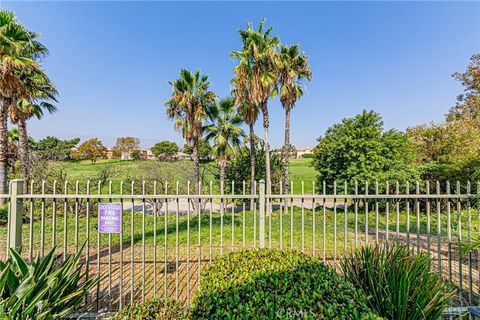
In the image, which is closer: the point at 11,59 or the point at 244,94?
the point at 11,59

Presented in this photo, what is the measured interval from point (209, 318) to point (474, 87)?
24.8 meters

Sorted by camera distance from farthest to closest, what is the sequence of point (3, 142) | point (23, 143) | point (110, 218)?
point (23, 143) → point (3, 142) → point (110, 218)

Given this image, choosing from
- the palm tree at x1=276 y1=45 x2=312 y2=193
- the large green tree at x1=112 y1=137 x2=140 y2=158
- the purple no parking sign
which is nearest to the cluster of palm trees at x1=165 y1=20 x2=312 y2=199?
the palm tree at x1=276 y1=45 x2=312 y2=193

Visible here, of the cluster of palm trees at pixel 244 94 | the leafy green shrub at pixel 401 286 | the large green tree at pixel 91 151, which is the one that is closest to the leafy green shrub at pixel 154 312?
the leafy green shrub at pixel 401 286

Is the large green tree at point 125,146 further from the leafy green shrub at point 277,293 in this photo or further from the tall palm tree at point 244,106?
the leafy green shrub at point 277,293

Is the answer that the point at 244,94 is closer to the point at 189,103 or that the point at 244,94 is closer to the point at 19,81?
the point at 189,103

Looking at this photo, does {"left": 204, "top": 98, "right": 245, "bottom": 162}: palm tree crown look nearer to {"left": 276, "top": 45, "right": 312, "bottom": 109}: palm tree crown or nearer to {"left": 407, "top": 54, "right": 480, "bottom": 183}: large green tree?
{"left": 276, "top": 45, "right": 312, "bottom": 109}: palm tree crown

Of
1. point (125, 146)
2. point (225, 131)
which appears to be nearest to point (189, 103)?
point (225, 131)

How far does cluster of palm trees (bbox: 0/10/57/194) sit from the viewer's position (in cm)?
742

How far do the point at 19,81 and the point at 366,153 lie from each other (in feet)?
53.3

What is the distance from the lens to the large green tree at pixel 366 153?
1300 centimetres

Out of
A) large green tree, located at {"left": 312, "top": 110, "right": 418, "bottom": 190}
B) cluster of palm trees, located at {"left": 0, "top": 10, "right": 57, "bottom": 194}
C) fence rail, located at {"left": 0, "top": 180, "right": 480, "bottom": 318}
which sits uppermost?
cluster of palm trees, located at {"left": 0, "top": 10, "right": 57, "bottom": 194}

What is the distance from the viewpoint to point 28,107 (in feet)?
36.9

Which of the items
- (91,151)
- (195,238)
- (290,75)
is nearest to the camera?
(195,238)
